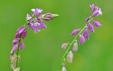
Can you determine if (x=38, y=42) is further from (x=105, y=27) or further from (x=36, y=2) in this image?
(x=105, y=27)

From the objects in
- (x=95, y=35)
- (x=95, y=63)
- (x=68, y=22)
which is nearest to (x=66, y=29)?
(x=68, y=22)

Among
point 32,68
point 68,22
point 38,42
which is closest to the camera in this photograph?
point 32,68

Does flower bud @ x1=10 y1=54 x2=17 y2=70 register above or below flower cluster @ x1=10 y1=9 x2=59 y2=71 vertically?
below

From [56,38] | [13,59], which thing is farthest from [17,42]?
[56,38]

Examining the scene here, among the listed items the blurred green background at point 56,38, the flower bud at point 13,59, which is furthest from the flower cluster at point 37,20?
the blurred green background at point 56,38

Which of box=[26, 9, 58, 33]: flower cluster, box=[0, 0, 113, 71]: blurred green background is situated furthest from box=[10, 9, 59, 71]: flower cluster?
box=[0, 0, 113, 71]: blurred green background

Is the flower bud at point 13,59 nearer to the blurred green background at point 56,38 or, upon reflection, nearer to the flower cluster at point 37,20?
the flower cluster at point 37,20

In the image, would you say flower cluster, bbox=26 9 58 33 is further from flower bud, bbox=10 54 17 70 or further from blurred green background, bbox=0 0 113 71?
blurred green background, bbox=0 0 113 71

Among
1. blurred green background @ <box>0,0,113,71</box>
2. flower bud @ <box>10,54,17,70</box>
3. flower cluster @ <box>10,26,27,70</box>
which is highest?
blurred green background @ <box>0,0,113,71</box>

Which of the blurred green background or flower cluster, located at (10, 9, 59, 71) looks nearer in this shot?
flower cluster, located at (10, 9, 59, 71)
